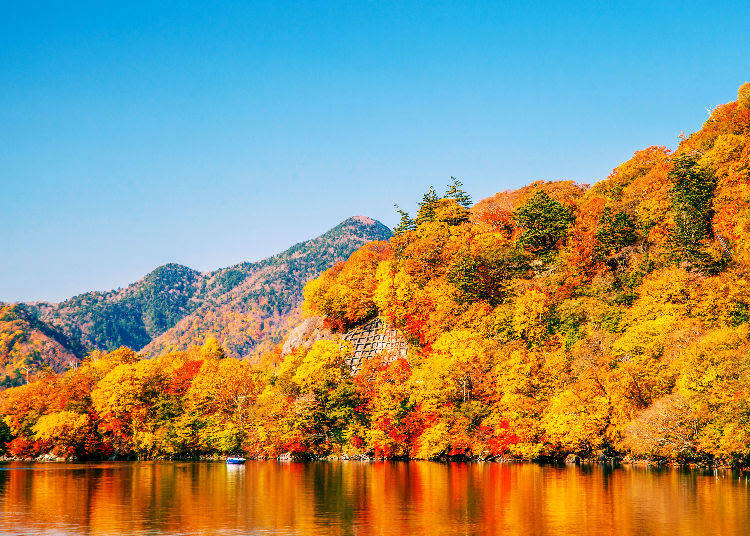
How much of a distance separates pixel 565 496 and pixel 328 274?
91.1 meters

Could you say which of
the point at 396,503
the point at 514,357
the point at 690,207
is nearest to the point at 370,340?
the point at 514,357

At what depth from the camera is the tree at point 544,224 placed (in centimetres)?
10869

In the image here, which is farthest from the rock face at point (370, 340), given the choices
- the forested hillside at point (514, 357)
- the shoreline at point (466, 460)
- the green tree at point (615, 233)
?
the green tree at point (615, 233)

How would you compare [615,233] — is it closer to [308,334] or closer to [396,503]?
[308,334]

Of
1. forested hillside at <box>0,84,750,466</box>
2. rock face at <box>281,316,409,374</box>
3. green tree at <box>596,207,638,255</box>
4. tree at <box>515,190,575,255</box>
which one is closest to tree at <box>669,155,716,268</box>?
forested hillside at <box>0,84,750,466</box>

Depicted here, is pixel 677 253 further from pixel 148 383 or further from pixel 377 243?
pixel 148 383

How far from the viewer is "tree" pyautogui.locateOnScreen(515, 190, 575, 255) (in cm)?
10869

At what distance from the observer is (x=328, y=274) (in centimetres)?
13262

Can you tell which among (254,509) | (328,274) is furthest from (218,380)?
(254,509)

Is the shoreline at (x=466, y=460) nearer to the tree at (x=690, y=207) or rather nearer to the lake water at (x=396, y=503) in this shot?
the lake water at (x=396, y=503)

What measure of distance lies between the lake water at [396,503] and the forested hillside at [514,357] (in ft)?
27.9

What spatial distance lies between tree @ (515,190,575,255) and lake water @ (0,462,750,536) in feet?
155

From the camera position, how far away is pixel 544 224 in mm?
110062

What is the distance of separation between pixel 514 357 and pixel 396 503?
41143mm
